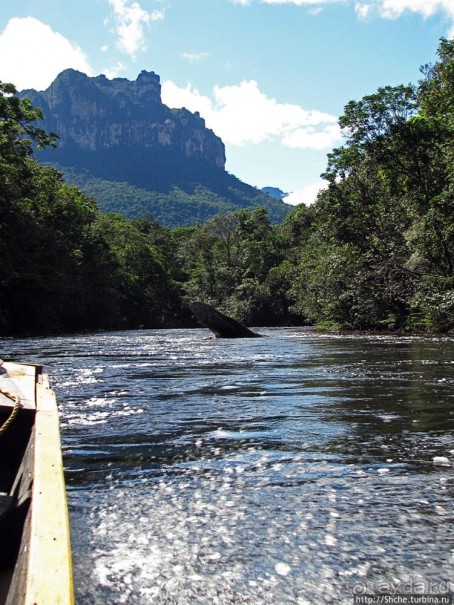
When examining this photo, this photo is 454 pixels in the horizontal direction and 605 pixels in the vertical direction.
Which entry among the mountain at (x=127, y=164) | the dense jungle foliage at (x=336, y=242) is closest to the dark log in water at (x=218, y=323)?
the dense jungle foliage at (x=336, y=242)

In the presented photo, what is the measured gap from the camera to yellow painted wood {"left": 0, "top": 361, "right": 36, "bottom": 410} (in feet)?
12.9

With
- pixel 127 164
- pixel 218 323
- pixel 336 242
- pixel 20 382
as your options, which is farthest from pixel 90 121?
pixel 20 382

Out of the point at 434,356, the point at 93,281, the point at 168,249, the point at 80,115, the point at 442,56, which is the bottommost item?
the point at 434,356

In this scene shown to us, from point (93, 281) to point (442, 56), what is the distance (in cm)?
3076

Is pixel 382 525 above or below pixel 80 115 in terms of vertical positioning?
below

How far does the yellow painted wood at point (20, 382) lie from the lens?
3.94 m

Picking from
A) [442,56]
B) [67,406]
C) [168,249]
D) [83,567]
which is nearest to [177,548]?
[83,567]

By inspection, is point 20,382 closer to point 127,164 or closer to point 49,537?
point 49,537

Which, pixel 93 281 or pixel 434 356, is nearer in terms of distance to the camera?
pixel 434 356

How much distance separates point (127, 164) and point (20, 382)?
18053 cm

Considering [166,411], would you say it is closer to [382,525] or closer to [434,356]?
[382,525]

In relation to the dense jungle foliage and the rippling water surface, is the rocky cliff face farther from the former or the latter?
the rippling water surface

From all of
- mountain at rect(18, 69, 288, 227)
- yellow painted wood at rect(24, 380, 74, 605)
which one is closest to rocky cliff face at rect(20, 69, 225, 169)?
mountain at rect(18, 69, 288, 227)

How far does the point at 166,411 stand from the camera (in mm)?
5855
